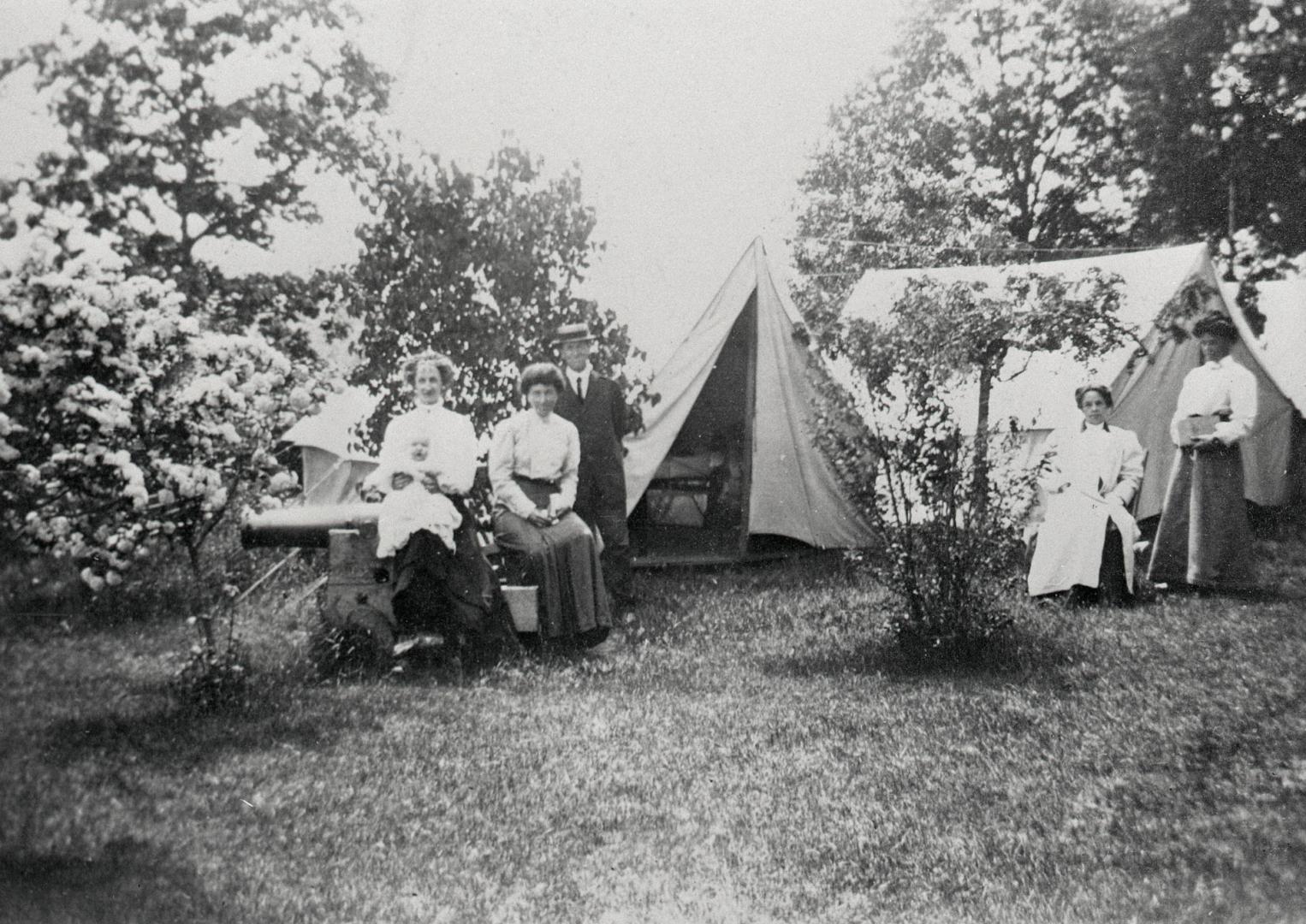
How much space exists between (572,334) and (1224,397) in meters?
3.54

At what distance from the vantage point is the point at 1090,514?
16.7 ft

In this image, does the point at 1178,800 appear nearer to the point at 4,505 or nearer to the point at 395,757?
the point at 395,757

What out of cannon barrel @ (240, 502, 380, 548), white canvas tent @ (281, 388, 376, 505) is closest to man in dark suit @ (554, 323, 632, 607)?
white canvas tent @ (281, 388, 376, 505)

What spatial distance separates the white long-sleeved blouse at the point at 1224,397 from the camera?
5020 millimetres

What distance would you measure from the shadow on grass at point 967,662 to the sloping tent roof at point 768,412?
2.41m

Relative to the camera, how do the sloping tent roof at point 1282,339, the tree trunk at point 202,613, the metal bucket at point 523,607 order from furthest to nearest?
the sloping tent roof at point 1282,339 < the metal bucket at point 523,607 < the tree trunk at point 202,613

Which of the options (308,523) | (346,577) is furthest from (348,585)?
(308,523)

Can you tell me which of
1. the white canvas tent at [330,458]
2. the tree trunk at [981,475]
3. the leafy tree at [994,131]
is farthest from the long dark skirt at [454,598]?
the leafy tree at [994,131]

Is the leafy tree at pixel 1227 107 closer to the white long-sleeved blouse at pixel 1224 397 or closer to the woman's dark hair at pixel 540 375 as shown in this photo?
the white long-sleeved blouse at pixel 1224 397

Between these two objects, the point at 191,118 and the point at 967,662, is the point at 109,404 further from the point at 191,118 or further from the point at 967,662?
the point at 967,662

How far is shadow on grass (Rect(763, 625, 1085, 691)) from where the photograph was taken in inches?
147

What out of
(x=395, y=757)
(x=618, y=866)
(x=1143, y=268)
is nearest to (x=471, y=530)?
(x=395, y=757)

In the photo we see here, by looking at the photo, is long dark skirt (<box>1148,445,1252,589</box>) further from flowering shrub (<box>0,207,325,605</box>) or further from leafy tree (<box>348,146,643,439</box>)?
flowering shrub (<box>0,207,325,605</box>)

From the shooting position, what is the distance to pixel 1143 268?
6.21 meters
